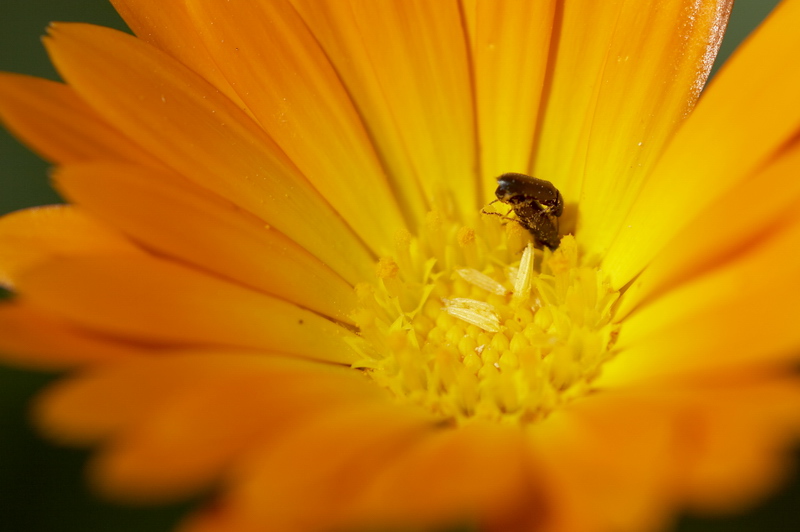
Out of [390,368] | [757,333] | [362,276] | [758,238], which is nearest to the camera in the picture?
[757,333]

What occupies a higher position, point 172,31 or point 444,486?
point 172,31

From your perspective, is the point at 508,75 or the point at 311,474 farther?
the point at 508,75

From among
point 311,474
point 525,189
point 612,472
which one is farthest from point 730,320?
point 525,189

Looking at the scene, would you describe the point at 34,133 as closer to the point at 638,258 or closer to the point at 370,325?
the point at 370,325

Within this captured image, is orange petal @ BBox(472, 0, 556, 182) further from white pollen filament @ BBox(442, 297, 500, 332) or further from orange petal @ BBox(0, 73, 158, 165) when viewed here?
orange petal @ BBox(0, 73, 158, 165)

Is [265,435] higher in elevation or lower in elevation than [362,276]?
lower

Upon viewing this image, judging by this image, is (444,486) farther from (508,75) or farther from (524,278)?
(508,75)

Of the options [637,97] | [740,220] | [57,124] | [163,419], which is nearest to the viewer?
[163,419]

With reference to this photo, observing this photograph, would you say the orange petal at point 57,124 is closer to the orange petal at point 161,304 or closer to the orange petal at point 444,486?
the orange petal at point 161,304

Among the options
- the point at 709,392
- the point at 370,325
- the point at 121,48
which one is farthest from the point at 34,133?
the point at 709,392
